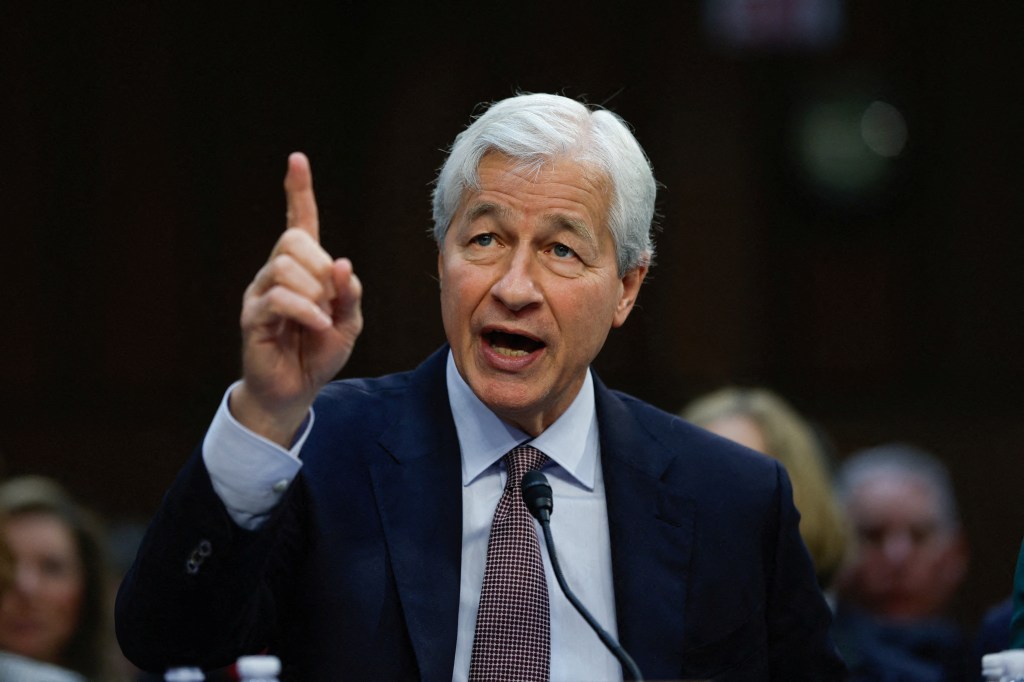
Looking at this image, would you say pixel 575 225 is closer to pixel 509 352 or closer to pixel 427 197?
pixel 509 352

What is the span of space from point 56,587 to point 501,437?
2.05 m

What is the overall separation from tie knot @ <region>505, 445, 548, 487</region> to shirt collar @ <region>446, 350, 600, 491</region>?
0.01 meters

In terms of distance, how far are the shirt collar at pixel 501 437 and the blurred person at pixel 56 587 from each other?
1.78 m

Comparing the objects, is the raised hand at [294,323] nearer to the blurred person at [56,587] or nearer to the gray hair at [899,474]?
the blurred person at [56,587]

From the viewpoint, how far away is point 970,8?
6883 mm

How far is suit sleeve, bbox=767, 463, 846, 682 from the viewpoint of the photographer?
2.37 m

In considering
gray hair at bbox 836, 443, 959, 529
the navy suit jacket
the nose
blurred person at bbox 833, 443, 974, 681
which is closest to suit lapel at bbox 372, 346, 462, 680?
the navy suit jacket

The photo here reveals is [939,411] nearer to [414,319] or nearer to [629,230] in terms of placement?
[414,319]

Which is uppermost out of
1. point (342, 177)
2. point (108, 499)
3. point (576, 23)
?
point (576, 23)

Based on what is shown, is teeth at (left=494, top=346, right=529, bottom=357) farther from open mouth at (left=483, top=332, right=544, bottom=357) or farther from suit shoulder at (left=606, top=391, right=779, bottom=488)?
suit shoulder at (left=606, top=391, right=779, bottom=488)

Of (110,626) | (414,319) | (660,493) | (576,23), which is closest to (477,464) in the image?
(660,493)

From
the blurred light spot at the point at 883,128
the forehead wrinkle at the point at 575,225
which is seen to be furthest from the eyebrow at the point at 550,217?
the blurred light spot at the point at 883,128

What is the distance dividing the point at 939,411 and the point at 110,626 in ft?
13.9

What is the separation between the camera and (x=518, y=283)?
2.22 meters
